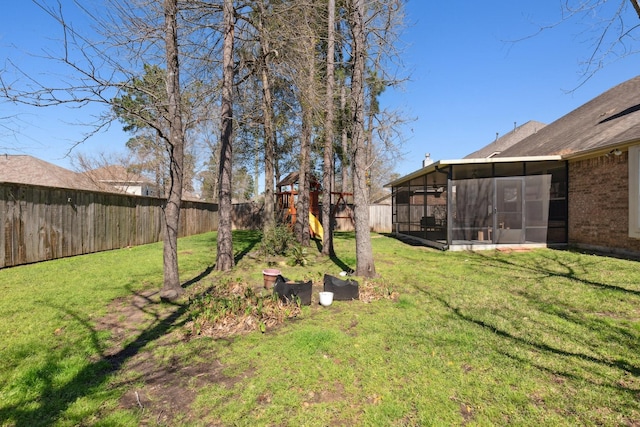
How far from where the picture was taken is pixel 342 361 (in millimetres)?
2947

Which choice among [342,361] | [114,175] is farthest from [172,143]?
[114,175]

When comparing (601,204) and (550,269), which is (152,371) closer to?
(550,269)

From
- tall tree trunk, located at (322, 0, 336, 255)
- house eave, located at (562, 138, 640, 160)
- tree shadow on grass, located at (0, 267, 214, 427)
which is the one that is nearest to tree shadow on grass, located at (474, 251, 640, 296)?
house eave, located at (562, 138, 640, 160)

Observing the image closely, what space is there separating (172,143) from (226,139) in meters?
1.98

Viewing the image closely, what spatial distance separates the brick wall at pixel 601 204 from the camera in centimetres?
813

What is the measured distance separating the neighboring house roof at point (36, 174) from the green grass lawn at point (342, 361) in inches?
643

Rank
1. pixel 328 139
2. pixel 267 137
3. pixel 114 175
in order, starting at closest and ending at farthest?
pixel 328 139, pixel 267 137, pixel 114 175

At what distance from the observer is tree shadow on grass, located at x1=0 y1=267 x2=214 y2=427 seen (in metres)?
2.15

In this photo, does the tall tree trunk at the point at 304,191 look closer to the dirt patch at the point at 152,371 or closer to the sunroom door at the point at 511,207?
the sunroom door at the point at 511,207

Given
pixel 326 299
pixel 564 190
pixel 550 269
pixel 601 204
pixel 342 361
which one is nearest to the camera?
pixel 342 361

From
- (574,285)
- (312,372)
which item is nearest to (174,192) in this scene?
(312,372)

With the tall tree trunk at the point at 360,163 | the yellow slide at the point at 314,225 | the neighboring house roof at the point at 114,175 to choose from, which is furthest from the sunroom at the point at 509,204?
the neighboring house roof at the point at 114,175

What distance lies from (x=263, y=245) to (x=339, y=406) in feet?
22.6

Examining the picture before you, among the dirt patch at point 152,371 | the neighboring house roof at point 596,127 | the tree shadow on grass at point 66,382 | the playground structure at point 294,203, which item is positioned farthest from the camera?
the playground structure at point 294,203
